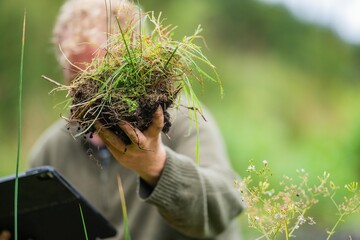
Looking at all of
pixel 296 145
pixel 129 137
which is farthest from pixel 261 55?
pixel 129 137

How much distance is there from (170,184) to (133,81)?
25.1 inches

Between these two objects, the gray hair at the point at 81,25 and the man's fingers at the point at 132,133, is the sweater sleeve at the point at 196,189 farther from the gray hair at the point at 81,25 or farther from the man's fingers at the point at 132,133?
the gray hair at the point at 81,25

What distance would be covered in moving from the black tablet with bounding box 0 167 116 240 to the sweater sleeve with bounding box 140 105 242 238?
191 millimetres

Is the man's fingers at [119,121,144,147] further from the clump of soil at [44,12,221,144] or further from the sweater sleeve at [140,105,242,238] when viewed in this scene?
the sweater sleeve at [140,105,242,238]

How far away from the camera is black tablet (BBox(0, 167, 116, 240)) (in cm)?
227

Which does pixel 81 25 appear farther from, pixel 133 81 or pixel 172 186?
pixel 133 81

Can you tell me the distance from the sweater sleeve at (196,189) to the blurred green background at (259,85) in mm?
3727

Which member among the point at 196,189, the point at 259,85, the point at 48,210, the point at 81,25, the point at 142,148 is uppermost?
the point at 81,25

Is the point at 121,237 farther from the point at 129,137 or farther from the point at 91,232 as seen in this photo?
the point at 129,137

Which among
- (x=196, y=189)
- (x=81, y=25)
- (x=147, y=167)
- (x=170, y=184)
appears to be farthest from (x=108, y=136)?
(x=81, y=25)

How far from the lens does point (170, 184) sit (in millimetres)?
2400

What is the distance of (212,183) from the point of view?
2666 millimetres

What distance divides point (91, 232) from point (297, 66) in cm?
899

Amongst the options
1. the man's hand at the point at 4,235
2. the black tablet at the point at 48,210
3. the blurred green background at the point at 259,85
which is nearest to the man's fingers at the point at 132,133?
the black tablet at the point at 48,210
